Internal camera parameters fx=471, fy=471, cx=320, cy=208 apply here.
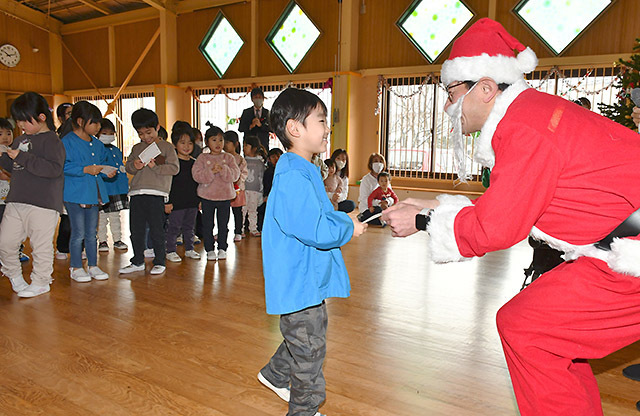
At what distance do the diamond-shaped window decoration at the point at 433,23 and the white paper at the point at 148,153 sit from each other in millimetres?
6067

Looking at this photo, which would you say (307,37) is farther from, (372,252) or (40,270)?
(40,270)

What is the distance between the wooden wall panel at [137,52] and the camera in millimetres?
11594

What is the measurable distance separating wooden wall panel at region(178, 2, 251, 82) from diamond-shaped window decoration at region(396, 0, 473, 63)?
3482mm

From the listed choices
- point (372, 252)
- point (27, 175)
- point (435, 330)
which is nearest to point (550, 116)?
point (435, 330)

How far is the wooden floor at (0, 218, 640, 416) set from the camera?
6.39ft

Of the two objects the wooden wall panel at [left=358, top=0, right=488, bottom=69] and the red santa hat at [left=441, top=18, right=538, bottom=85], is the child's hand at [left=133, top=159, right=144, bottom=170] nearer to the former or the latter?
the red santa hat at [left=441, top=18, right=538, bottom=85]

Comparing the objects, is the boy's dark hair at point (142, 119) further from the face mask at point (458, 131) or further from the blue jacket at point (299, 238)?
the face mask at point (458, 131)

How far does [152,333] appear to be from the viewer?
8.74 feet

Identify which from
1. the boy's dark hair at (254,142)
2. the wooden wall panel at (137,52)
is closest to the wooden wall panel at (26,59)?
the wooden wall panel at (137,52)

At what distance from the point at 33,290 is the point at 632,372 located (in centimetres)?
366

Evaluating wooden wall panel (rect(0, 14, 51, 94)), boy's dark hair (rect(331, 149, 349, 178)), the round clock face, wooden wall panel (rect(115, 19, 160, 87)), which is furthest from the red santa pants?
→ the round clock face

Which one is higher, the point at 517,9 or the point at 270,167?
the point at 517,9

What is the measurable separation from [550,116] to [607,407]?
1407 mm

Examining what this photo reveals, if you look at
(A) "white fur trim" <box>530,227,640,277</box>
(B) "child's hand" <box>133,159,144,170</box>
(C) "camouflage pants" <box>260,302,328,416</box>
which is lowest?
(C) "camouflage pants" <box>260,302,328,416</box>
